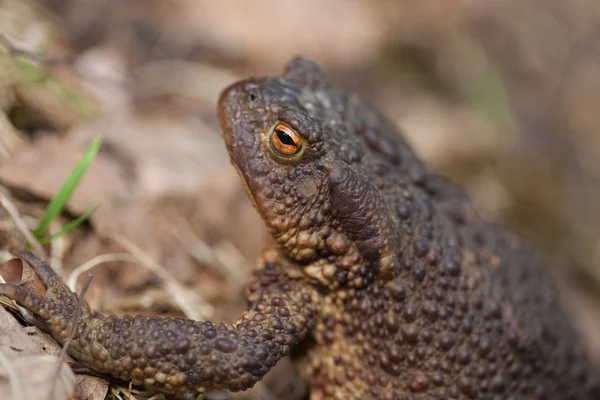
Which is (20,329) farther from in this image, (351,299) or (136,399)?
(351,299)

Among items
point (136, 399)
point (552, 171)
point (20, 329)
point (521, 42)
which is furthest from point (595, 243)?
point (20, 329)

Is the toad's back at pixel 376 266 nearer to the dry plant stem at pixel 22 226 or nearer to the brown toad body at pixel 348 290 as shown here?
the brown toad body at pixel 348 290

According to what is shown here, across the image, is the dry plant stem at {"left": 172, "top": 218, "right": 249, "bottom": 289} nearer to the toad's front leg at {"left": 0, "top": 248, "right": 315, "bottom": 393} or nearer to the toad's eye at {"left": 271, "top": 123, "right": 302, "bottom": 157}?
the toad's front leg at {"left": 0, "top": 248, "right": 315, "bottom": 393}

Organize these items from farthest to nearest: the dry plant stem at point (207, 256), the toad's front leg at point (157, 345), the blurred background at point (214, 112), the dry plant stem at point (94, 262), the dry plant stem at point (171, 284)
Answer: the dry plant stem at point (207, 256) < the blurred background at point (214, 112) < the dry plant stem at point (171, 284) < the dry plant stem at point (94, 262) < the toad's front leg at point (157, 345)

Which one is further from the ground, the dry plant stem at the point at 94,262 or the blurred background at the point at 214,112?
the blurred background at the point at 214,112

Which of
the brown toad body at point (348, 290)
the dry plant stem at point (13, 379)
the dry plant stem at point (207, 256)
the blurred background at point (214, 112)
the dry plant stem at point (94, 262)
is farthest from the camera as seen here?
the dry plant stem at point (207, 256)

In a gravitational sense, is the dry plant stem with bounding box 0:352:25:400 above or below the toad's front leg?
below

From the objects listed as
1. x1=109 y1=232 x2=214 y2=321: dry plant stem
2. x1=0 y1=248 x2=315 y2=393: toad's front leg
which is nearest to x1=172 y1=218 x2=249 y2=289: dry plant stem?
x1=109 y1=232 x2=214 y2=321: dry plant stem

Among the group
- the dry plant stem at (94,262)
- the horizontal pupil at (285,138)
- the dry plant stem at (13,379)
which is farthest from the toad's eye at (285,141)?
the dry plant stem at (13,379)
